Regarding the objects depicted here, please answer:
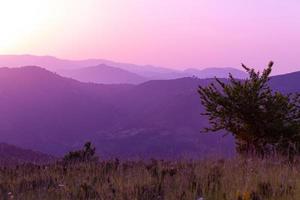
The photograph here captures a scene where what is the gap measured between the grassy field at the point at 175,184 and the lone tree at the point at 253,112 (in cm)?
765

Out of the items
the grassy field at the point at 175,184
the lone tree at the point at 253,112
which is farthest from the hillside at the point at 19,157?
the lone tree at the point at 253,112

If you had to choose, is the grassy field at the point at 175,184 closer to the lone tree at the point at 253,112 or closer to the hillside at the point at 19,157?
the hillside at the point at 19,157

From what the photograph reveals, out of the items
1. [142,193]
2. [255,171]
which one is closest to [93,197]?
[142,193]

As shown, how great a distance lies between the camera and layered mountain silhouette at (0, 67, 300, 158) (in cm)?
14400

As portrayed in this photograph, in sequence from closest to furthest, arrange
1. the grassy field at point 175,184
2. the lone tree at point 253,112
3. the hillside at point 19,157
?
the grassy field at point 175,184 → the hillside at point 19,157 → the lone tree at point 253,112

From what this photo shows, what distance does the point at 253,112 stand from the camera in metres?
15.9

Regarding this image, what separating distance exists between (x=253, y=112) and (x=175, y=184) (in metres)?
9.81

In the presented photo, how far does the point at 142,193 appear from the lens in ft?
19.6

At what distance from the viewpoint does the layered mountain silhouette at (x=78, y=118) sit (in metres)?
144

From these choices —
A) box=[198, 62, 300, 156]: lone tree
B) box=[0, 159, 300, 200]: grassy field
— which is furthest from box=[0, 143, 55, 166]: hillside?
box=[198, 62, 300, 156]: lone tree

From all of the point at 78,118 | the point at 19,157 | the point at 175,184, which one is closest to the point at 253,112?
the point at 175,184

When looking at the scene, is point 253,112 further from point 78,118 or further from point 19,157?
point 78,118

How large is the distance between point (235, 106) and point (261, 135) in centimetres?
126

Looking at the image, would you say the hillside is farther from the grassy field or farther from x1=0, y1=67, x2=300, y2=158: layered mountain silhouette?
x1=0, y1=67, x2=300, y2=158: layered mountain silhouette
